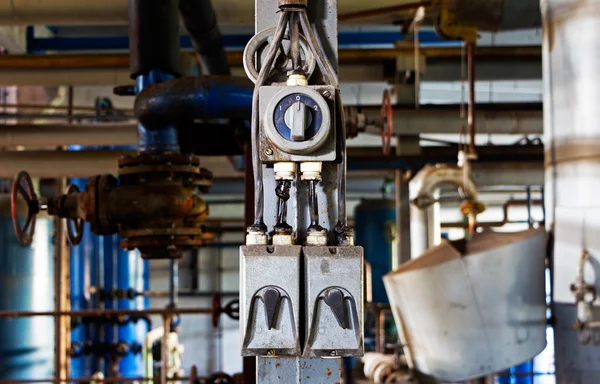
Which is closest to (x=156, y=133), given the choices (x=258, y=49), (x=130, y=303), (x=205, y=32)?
(x=205, y=32)

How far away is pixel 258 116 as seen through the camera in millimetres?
1261

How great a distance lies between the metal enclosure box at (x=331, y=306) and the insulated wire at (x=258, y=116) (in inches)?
4.6

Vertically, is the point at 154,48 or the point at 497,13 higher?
the point at 497,13

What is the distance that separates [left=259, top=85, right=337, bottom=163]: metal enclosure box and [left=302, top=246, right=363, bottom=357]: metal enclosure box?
0.51ft

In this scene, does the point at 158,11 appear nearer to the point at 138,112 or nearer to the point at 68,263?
the point at 138,112

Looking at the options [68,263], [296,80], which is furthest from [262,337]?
[68,263]

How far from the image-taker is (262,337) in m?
1.21

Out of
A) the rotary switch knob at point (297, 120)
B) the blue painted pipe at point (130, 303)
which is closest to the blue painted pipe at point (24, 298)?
the blue painted pipe at point (130, 303)

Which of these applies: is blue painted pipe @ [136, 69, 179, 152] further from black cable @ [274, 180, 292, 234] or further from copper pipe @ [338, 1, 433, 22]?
black cable @ [274, 180, 292, 234]

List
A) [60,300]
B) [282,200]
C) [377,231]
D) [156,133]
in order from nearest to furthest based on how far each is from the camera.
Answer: [282,200] → [156,133] → [60,300] → [377,231]

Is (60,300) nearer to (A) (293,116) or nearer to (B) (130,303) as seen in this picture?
(B) (130,303)

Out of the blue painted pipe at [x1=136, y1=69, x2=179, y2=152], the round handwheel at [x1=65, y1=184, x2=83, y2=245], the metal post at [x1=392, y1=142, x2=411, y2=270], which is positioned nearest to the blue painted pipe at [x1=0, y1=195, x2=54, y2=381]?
the round handwheel at [x1=65, y1=184, x2=83, y2=245]

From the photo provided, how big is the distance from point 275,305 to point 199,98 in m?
1.58

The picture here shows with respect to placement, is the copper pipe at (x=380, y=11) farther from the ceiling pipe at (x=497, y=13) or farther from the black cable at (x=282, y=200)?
the black cable at (x=282, y=200)
